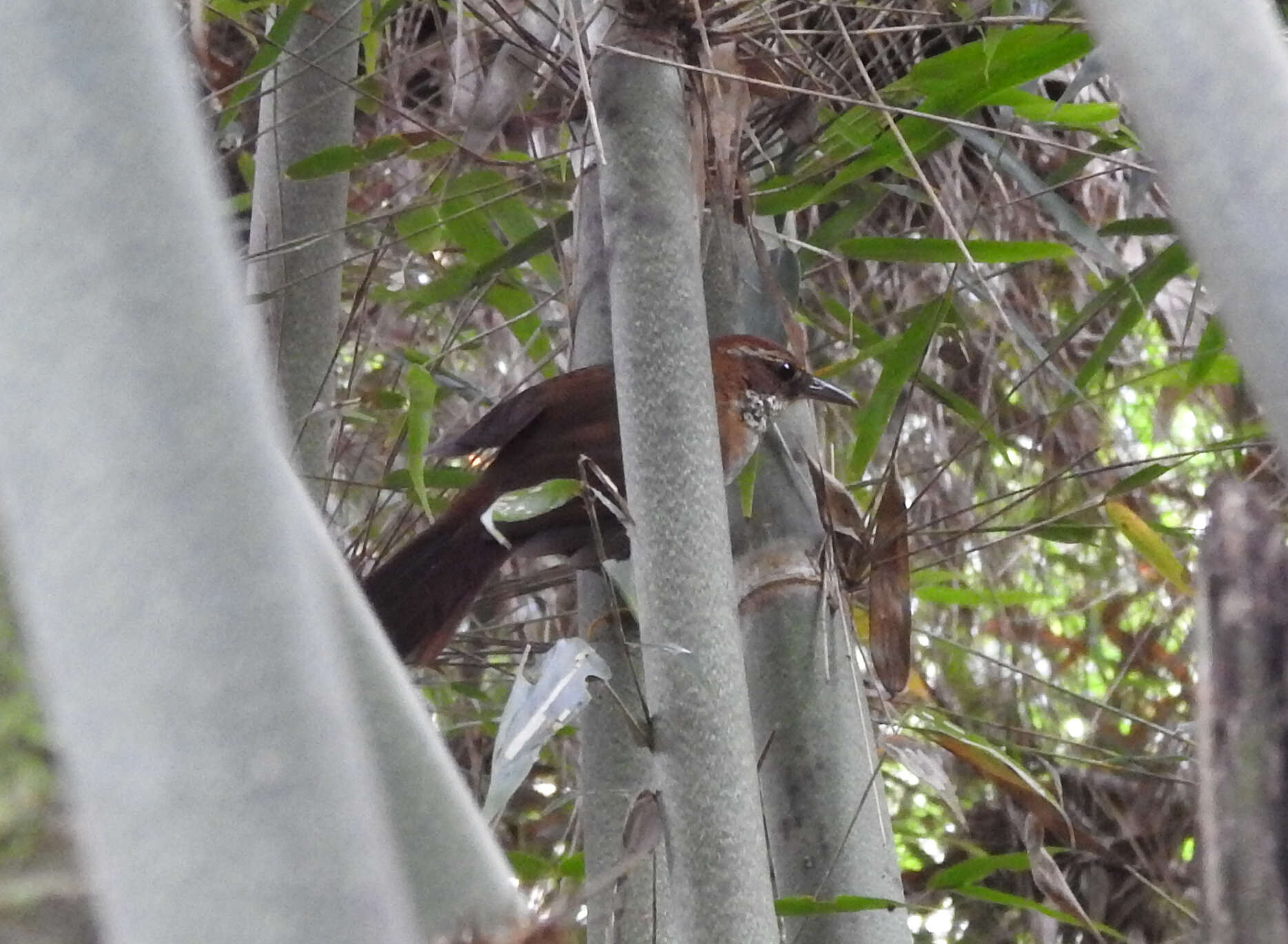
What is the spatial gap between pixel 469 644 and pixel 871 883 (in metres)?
0.63

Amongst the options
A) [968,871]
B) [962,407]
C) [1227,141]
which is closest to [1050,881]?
[968,871]

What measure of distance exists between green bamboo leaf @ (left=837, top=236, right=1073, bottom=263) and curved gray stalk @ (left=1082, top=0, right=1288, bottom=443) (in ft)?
2.81

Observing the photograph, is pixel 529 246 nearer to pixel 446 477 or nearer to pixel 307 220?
pixel 307 220

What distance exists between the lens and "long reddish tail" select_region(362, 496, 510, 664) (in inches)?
48.4

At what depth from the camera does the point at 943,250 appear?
121cm

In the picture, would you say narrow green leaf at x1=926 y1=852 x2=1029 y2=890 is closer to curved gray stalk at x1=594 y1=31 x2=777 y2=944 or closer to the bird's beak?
curved gray stalk at x1=594 y1=31 x2=777 y2=944

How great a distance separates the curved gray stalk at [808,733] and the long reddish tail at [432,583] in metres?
0.32

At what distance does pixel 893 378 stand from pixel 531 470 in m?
0.35

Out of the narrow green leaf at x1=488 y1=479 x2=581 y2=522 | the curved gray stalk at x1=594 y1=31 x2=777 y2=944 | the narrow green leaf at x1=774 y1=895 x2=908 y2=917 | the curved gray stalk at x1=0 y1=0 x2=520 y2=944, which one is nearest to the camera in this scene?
the curved gray stalk at x1=0 y1=0 x2=520 y2=944

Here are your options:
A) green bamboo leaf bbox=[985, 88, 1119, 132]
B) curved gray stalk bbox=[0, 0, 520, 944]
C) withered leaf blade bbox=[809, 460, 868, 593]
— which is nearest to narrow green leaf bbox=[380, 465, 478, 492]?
withered leaf blade bbox=[809, 460, 868, 593]

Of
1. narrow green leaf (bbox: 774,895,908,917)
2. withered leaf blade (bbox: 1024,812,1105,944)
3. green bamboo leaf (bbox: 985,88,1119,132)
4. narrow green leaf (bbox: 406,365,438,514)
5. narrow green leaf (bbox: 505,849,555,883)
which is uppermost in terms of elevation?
green bamboo leaf (bbox: 985,88,1119,132)

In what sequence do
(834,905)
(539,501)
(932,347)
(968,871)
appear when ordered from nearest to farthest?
(834,905), (539,501), (968,871), (932,347)

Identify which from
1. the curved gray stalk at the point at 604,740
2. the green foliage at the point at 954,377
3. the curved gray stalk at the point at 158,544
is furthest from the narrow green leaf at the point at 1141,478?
the curved gray stalk at the point at 158,544

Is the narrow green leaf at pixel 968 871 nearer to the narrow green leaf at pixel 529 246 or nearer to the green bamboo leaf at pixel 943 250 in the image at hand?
the green bamboo leaf at pixel 943 250
